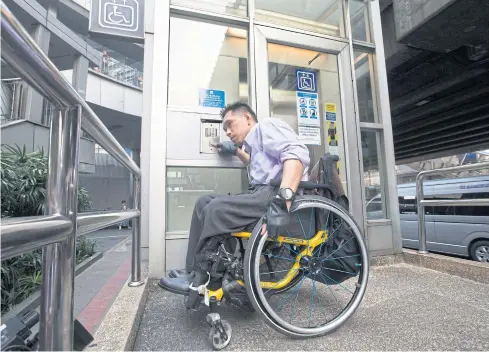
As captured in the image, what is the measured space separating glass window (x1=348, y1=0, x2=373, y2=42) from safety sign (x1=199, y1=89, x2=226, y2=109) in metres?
1.91

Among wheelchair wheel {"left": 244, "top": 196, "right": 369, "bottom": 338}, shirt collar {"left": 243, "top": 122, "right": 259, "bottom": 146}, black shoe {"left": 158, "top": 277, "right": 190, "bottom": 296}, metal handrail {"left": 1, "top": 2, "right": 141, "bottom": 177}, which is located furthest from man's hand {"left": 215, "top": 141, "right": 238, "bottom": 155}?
metal handrail {"left": 1, "top": 2, "right": 141, "bottom": 177}

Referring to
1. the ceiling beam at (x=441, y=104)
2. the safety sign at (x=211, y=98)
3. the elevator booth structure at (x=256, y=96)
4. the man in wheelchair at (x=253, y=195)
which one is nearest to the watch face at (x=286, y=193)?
the man in wheelchair at (x=253, y=195)

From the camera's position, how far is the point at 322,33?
10.1 feet

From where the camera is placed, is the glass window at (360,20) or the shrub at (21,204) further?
the glass window at (360,20)

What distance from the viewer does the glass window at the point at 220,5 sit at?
266cm

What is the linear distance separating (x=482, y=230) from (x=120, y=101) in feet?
44.4

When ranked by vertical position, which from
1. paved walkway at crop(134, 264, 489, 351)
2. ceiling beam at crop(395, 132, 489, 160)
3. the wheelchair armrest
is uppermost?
ceiling beam at crop(395, 132, 489, 160)

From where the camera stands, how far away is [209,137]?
2.53 m

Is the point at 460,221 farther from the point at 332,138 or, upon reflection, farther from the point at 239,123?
the point at 239,123

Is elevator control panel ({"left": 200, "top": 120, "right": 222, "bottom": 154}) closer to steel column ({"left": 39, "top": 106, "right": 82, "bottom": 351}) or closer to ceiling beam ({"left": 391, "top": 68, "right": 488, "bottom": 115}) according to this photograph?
steel column ({"left": 39, "top": 106, "right": 82, "bottom": 351})

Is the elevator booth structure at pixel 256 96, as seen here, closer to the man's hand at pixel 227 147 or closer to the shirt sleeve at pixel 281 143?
the man's hand at pixel 227 147

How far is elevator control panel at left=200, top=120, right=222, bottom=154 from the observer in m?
2.52

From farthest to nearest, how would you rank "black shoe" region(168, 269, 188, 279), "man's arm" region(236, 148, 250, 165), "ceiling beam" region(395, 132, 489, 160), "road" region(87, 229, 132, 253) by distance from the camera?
"ceiling beam" region(395, 132, 489, 160) < "road" region(87, 229, 132, 253) < "man's arm" region(236, 148, 250, 165) < "black shoe" region(168, 269, 188, 279)

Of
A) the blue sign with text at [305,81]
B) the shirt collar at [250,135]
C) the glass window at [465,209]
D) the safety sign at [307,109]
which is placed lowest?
the glass window at [465,209]
